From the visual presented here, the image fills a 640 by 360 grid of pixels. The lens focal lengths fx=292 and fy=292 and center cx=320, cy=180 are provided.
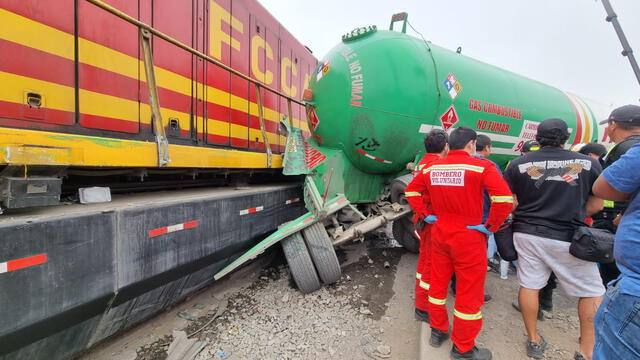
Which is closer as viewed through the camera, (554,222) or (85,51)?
(554,222)

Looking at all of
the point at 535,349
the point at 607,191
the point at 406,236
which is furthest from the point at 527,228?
the point at 406,236

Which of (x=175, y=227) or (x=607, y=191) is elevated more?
(x=607, y=191)

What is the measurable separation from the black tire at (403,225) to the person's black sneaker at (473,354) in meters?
1.80

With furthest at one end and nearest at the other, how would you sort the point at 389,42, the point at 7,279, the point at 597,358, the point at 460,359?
the point at 389,42
the point at 460,359
the point at 7,279
the point at 597,358

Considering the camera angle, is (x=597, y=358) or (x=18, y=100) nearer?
(x=597, y=358)

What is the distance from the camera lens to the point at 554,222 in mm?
2010

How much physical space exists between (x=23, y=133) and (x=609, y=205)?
13.5 ft

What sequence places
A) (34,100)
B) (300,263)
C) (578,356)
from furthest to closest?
(300,263) < (578,356) < (34,100)

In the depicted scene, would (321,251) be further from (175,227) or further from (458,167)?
(458,167)

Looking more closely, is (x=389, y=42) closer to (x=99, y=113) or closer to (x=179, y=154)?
(x=179, y=154)

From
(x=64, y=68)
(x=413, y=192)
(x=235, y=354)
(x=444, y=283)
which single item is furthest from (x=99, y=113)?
(x=444, y=283)

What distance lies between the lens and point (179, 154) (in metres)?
2.08

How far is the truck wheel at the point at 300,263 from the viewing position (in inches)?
113

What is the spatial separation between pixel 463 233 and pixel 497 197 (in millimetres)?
321
